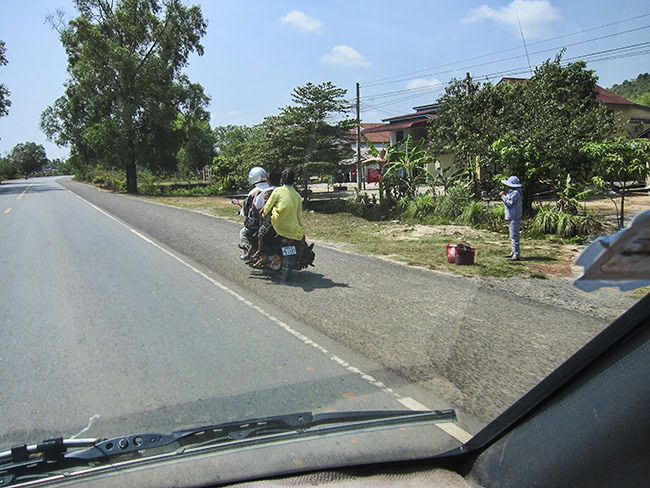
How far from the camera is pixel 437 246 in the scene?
12.7 meters

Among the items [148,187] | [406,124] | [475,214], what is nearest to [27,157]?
[148,187]

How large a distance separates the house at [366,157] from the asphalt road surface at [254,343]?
1254 centimetres

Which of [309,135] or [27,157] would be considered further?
[27,157]

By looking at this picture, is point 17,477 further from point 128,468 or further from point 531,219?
point 531,219

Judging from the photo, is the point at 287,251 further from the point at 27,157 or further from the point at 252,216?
the point at 27,157

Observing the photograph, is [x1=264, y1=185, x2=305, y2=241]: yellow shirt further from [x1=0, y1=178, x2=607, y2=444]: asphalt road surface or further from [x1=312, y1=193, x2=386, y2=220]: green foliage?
[x1=312, y1=193, x2=386, y2=220]: green foliage

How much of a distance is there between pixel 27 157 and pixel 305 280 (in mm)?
152844

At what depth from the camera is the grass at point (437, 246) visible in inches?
390

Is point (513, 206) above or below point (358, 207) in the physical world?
above

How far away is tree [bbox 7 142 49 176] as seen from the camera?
134 meters

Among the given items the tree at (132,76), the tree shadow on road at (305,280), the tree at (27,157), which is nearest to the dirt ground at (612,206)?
the tree shadow on road at (305,280)

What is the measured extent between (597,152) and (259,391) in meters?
12.5

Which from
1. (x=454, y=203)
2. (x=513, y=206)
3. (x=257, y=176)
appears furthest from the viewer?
(x=454, y=203)

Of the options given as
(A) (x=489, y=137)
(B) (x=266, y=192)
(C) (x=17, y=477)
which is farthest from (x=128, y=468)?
(A) (x=489, y=137)
